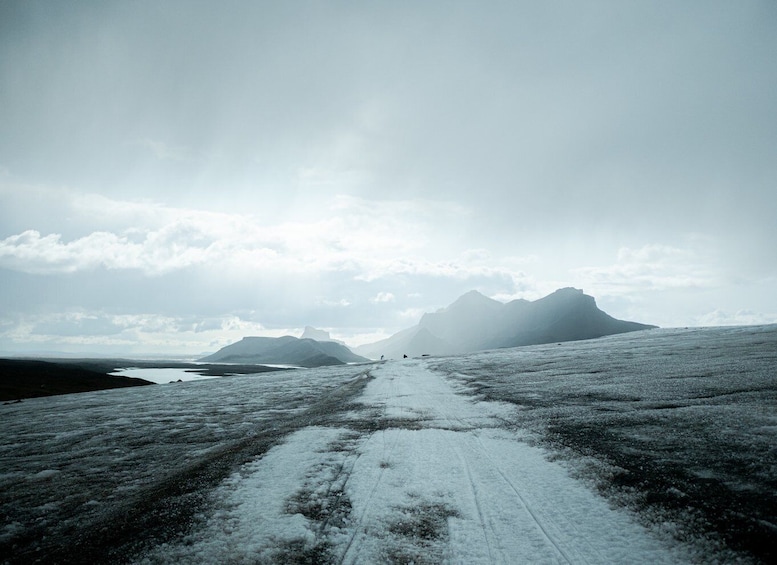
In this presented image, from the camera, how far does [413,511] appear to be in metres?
5.23

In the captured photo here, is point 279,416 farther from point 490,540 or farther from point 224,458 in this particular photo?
point 490,540

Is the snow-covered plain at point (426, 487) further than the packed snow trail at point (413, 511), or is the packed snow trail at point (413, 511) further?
the snow-covered plain at point (426, 487)

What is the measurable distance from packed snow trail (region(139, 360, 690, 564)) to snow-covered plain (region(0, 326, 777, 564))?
29 mm

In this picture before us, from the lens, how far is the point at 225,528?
4996 millimetres

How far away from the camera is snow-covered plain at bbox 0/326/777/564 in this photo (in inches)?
171

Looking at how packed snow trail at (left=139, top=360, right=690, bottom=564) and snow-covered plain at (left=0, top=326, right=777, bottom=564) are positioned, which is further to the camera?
snow-covered plain at (left=0, top=326, right=777, bottom=564)

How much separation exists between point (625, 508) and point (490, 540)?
2101 mm

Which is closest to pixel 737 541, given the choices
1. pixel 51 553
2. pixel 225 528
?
pixel 225 528

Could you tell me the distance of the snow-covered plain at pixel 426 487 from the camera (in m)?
4.33

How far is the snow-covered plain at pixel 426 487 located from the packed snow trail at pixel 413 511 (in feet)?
0.10

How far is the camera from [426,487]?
605 centimetres

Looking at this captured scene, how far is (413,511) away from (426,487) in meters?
0.88

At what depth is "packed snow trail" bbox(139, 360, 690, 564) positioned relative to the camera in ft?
13.9

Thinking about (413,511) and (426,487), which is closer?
(413,511)
